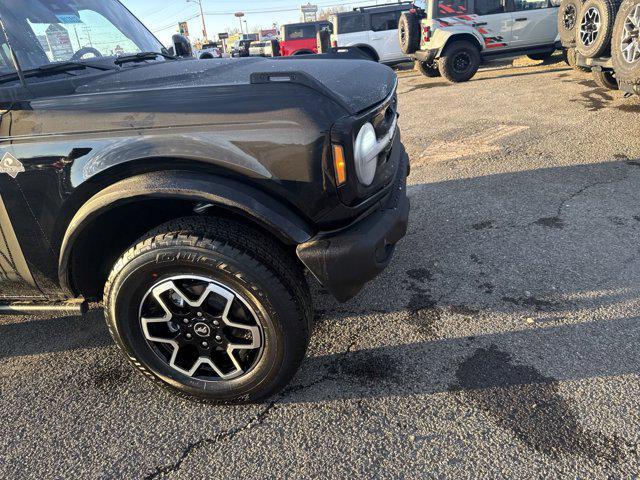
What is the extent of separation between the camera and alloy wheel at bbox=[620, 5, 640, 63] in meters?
A: 5.05

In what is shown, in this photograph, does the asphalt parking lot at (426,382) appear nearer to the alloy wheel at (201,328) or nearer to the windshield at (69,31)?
the alloy wheel at (201,328)

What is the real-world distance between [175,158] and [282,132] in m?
0.45

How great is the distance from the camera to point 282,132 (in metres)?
1.79

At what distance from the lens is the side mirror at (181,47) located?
12.1 feet

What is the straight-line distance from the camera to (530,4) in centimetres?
1026

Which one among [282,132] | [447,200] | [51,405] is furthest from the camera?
[447,200]

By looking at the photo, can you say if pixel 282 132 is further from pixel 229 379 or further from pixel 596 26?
pixel 596 26

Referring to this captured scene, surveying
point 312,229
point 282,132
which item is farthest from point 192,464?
point 282,132

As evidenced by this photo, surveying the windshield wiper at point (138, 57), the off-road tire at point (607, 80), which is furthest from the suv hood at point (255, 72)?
the off-road tire at point (607, 80)

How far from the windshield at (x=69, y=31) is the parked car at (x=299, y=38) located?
16.3 meters

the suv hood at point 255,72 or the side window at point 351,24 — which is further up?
the side window at point 351,24

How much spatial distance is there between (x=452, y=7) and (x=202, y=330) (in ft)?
35.4

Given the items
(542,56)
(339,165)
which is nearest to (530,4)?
(542,56)

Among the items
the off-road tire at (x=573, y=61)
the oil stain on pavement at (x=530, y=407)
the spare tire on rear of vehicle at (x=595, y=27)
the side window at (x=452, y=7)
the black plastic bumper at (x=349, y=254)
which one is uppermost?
the side window at (x=452, y=7)
